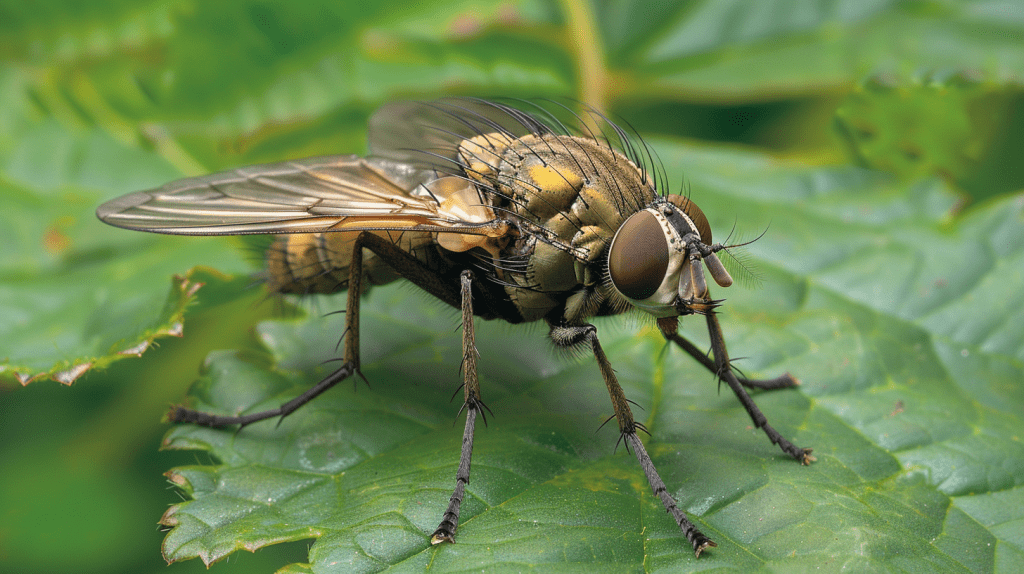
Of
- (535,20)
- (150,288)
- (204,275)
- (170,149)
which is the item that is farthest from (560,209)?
(170,149)

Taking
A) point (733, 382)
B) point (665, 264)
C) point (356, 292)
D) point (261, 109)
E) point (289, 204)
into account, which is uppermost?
point (261, 109)

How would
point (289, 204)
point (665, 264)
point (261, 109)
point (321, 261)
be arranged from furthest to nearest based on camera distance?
point (261, 109) → point (321, 261) → point (289, 204) → point (665, 264)

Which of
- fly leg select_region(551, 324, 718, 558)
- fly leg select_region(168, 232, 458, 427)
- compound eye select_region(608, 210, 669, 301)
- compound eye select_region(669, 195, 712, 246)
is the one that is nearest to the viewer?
fly leg select_region(551, 324, 718, 558)

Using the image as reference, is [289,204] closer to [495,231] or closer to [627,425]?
[495,231]

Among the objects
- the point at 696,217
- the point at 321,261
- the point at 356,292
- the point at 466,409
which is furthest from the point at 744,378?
the point at 321,261

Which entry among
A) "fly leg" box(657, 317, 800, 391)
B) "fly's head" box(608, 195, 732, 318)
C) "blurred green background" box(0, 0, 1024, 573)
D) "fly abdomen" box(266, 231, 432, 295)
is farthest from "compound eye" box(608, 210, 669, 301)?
"blurred green background" box(0, 0, 1024, 573)

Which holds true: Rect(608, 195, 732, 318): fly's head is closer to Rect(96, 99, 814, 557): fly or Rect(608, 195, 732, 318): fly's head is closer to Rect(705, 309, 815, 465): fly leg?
Rect(96, 99, 814, 557): fly

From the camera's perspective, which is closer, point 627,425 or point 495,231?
point 627,425

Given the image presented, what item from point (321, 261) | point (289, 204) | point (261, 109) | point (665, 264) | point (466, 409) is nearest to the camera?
point (665, 264)

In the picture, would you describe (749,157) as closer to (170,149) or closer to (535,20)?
(535,20)
